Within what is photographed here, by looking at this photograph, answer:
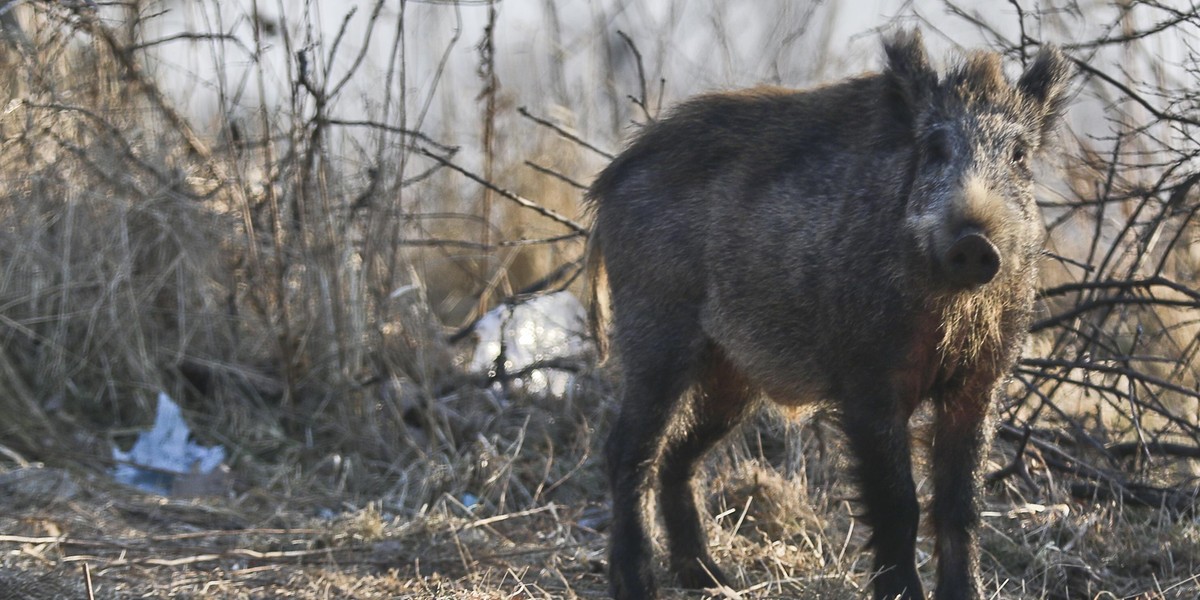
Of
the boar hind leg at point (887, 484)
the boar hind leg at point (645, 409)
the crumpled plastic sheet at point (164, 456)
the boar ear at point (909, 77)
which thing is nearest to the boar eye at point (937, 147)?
the boar ear at point (909, 77)

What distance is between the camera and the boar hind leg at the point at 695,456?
167 inches

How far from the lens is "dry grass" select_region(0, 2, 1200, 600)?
15.1 feet

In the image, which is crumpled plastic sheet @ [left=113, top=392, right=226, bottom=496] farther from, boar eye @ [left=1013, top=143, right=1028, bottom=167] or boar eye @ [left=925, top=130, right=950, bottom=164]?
boar eye @ [left=1013, top=143, right=1028, bottom=167]

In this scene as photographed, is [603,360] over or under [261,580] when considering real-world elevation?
over

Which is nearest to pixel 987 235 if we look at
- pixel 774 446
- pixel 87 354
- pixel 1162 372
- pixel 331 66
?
pixel 774 446

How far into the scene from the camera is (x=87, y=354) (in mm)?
6258

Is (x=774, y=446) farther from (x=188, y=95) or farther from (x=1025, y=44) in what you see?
(x=188, y=95)

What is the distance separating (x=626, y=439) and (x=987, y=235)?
1.38 meters

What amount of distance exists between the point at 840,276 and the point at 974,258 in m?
0.55

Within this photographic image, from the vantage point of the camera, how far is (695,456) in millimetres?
4422

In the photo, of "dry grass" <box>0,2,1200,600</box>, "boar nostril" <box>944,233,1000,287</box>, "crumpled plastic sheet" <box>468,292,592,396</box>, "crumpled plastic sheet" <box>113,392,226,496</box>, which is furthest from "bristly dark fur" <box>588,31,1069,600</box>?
"crumpled plastic sheet" <box>113,392,226,496</box>

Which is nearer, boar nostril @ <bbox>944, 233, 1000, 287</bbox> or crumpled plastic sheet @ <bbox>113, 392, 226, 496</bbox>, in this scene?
boar nostril @ <bbox>944, 233, 1000, 287</bbox>

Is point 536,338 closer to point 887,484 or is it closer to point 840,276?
point 840,276

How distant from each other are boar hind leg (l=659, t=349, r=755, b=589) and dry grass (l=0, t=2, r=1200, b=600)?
0.18 meters
